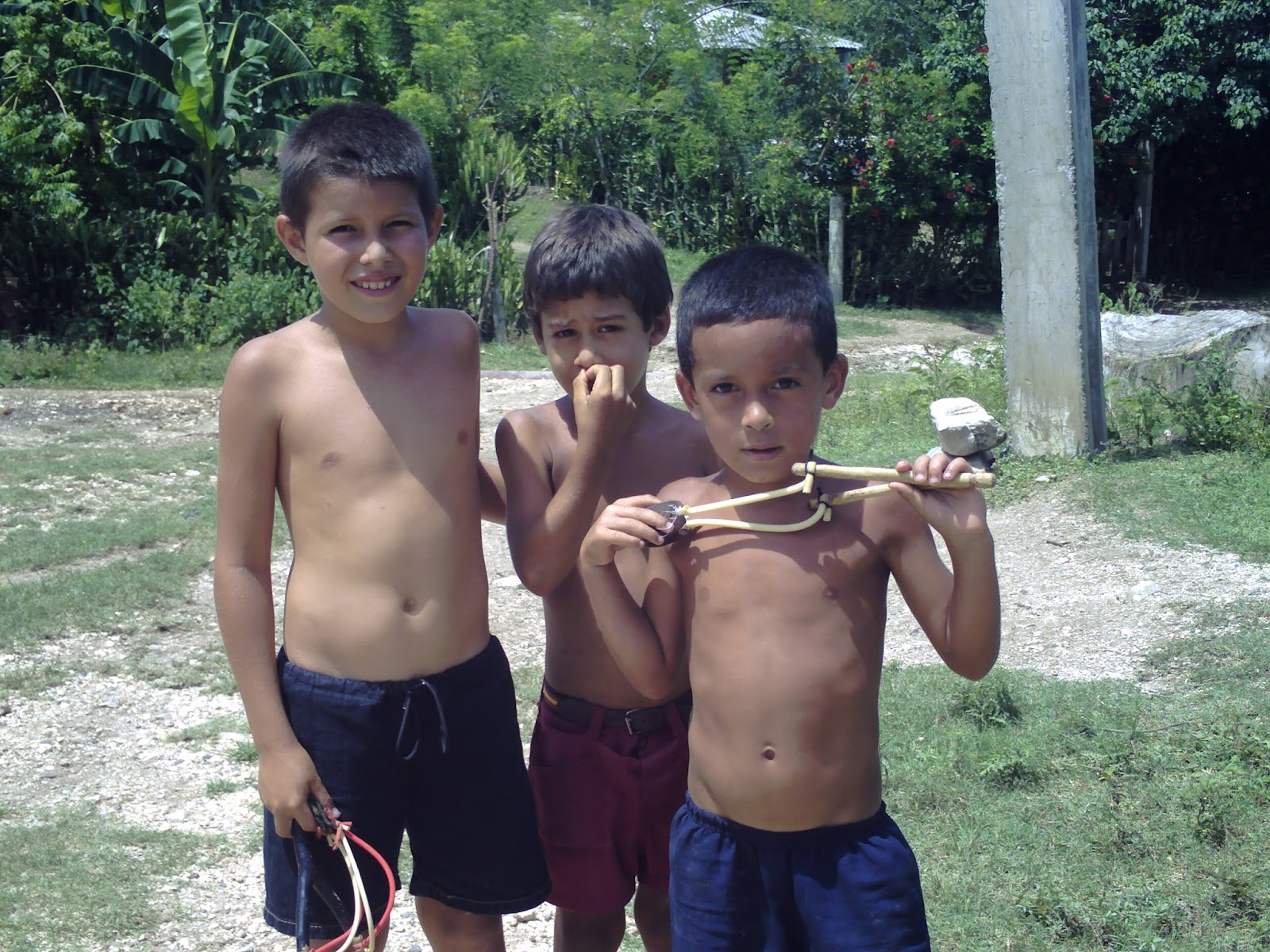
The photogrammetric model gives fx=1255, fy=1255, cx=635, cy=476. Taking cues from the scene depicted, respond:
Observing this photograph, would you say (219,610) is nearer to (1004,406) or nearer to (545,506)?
(545,506)

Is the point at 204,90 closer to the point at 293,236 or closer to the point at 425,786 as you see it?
the point at 293,236

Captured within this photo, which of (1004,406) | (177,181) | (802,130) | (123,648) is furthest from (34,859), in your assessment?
(802,130)

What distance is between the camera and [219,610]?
2.08 meters

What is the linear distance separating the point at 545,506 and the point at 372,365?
38 cm

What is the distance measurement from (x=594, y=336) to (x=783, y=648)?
0.65 meters

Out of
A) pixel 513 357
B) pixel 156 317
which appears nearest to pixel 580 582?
pixel 513 357

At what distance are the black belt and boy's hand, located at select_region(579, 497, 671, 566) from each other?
1.31 ft

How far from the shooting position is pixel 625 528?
183 cm

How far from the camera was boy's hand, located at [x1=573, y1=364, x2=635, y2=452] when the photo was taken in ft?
6.59

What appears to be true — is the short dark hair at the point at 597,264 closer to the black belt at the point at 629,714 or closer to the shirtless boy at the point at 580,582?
the shirtless boy at the point at 580,582

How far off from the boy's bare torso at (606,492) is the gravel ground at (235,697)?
1.08m

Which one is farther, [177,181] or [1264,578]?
[177,181]

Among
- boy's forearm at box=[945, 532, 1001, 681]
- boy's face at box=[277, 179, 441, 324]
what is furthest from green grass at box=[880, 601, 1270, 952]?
boy's face at box=[277, 179, 441, 324]

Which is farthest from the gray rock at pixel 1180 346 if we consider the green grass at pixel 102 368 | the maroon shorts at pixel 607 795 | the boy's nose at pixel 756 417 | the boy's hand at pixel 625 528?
the green grass at pixel 102 368
